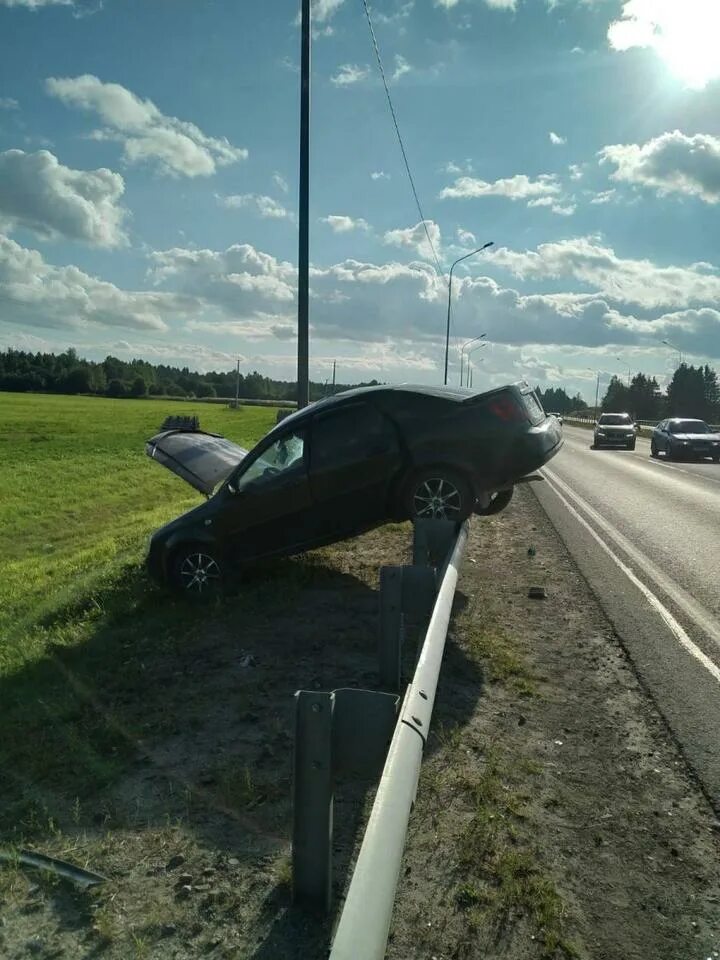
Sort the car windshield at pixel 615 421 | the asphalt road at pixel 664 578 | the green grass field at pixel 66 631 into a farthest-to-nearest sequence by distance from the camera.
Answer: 1. the car windshield at pixel 615 421
2. the asphalt road at pixel 664 578
3. the green grass field at pixel 66 631

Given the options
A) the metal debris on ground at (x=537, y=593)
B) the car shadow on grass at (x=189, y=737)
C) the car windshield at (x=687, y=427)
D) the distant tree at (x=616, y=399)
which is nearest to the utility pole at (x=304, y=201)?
the car shadow on grass at (x=189, y=737)

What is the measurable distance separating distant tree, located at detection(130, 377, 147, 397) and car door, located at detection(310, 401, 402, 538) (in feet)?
401

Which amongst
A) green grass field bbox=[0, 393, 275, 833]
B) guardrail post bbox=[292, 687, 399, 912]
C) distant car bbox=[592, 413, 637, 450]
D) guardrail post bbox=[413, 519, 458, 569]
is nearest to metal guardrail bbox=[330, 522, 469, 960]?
guardrail post bbox=[292, 687, 399, 912]

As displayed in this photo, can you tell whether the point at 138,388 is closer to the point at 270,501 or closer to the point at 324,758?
the point at 270,501

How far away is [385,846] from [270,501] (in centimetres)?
592

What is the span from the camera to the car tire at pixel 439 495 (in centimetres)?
775

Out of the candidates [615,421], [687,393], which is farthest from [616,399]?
[615,421]

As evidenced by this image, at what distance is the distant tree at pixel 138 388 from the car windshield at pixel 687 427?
104 metres

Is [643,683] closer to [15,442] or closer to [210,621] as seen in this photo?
[210,621]

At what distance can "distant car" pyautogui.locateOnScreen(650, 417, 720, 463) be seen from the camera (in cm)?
3050

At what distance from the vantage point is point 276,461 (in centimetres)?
810

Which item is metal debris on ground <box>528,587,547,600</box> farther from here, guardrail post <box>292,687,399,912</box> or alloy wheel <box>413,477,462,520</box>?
guardrail post <box>292,687,399,912</box>

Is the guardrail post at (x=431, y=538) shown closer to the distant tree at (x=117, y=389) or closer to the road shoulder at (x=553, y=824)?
the road shoulder at (x=553, y=824)

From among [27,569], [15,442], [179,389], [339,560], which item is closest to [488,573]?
[339,560]
